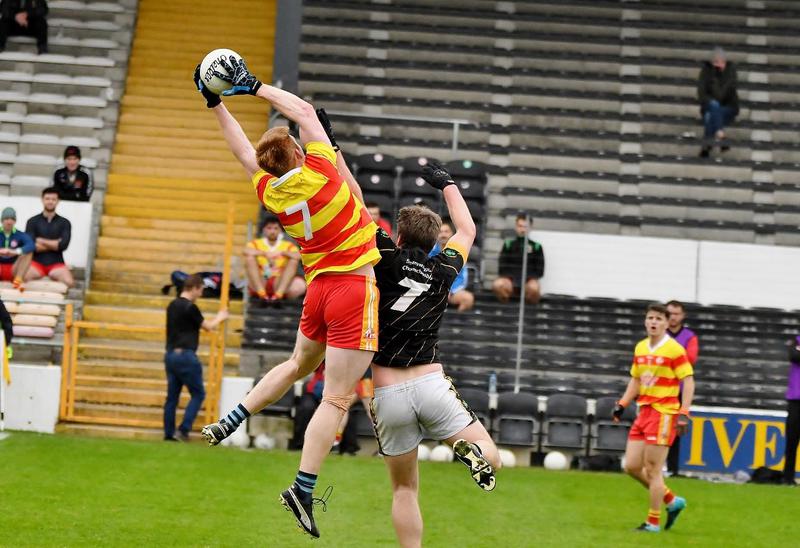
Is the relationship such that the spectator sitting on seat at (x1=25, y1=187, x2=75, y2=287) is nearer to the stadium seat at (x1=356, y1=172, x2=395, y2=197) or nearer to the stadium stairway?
the stadium stairway

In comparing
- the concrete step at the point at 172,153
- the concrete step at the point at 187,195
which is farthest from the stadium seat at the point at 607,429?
the concrete step at the point at 172,153

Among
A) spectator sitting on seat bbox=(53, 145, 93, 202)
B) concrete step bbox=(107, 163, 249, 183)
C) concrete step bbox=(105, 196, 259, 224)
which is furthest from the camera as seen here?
concrete step bbox=(107, 163, 249, 183)

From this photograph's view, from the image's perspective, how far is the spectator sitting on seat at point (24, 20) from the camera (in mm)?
21359

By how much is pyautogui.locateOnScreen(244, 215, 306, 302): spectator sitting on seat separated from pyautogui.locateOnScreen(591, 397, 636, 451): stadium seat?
3808 millimetres

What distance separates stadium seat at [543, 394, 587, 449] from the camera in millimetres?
15875

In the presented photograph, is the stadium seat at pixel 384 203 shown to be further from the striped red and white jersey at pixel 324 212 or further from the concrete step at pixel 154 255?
the striped red and white jersey at pixel 324 212

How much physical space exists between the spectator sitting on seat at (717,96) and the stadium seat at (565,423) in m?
6.18

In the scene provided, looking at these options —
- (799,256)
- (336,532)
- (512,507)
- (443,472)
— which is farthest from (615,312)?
(336,532)

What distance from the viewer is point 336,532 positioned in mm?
10227

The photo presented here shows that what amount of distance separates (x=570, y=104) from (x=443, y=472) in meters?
8.55

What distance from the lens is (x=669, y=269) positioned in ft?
58.7

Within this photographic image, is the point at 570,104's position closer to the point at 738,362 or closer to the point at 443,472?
the point at 738,362

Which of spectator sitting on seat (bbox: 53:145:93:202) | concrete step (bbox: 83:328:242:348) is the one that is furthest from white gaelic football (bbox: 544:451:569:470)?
spectator sitting on seat (bbox: 53:145:93:202)

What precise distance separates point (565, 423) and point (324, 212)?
9299mm
